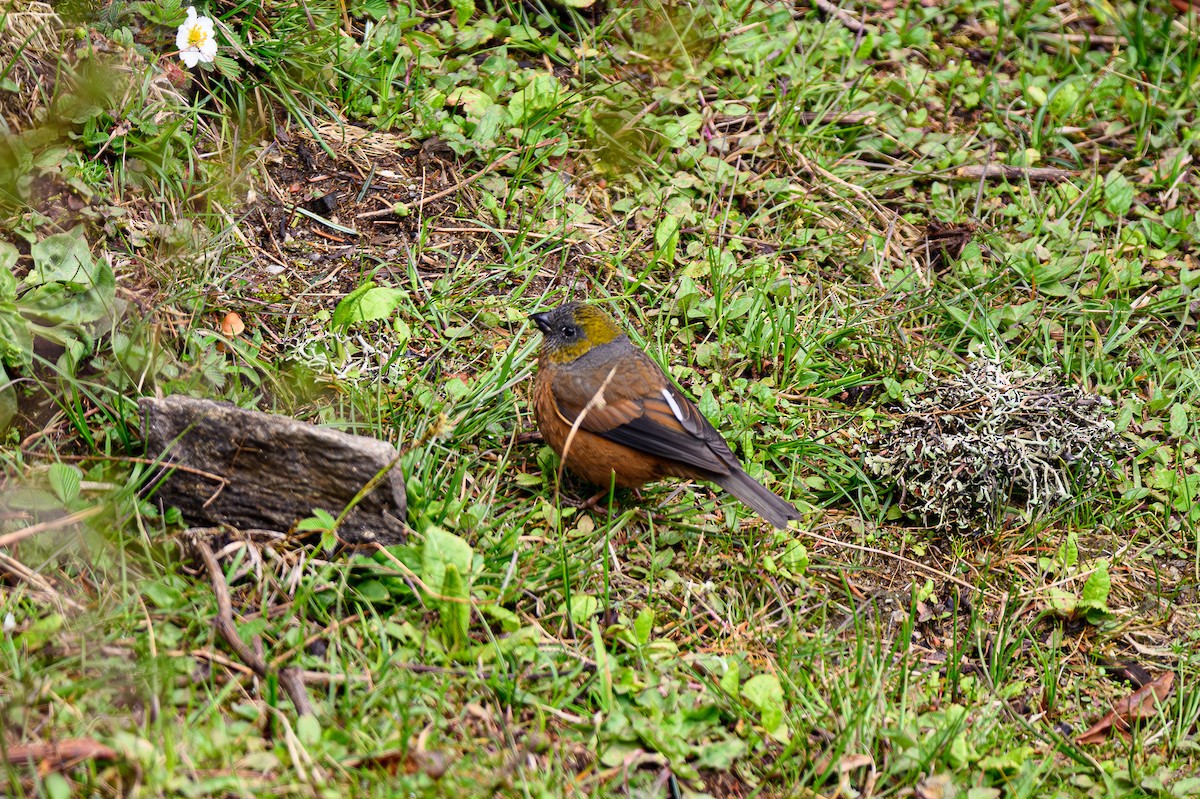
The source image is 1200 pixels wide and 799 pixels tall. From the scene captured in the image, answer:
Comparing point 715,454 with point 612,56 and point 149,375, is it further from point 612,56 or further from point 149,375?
point 612,56

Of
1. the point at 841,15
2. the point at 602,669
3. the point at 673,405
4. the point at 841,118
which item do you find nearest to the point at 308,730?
the point at 602,669

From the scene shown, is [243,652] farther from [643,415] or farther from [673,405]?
[673,405]

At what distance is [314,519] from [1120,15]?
20.8 feet

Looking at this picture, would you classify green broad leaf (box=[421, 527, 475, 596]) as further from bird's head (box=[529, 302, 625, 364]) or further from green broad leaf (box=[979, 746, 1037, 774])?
green broad leaf (box=[979, 746, 1037, 774])

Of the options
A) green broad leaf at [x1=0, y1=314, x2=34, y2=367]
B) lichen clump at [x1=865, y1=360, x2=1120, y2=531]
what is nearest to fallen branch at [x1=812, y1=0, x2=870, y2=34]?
lichen clump at [x1=865, y1=360, x2=1120, y2=531]

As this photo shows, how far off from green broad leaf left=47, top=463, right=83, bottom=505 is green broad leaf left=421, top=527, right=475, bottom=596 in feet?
3.92

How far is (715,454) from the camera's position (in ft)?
15.1

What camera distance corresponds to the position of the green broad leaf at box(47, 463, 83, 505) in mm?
3816

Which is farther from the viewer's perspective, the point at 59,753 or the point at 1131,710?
the point at 1131,710

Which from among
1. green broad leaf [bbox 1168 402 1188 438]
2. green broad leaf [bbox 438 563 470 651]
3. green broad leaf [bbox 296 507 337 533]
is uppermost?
green broad leaf [bbox 296 507 337 533]

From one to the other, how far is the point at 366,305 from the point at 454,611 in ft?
5.95

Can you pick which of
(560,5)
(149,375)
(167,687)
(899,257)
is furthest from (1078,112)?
(167,687)

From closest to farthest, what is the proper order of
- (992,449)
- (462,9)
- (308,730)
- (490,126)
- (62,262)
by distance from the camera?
(308,730), (62,262), (992,449), (490,126), (462,9)

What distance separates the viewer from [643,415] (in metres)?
4.67
